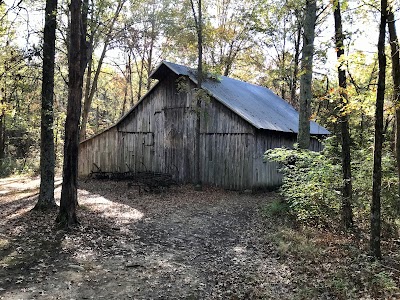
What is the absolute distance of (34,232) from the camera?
27.7 feet

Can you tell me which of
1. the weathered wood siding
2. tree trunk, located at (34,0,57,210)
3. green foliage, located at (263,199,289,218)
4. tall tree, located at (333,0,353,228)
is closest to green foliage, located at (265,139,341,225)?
tall tree, located at (333,0,353,228)

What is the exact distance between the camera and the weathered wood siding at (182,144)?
1712cm

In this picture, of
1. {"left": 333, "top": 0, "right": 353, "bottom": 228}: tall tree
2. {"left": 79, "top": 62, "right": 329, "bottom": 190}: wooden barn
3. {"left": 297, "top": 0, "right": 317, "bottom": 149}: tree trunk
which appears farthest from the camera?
{"left": 79, "top": 62, "right": 329, "bottom": 190}: wooden barn

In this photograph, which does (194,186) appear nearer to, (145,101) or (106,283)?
(145,101)

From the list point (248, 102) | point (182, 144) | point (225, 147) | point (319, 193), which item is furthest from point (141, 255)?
point (248, 102)

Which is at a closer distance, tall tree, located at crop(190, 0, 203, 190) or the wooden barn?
tall tree, located at crop(190, 0, 203, 190)

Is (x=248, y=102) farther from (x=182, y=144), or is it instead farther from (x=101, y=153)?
(x=101, y=153)

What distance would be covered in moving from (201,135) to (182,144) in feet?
4.88

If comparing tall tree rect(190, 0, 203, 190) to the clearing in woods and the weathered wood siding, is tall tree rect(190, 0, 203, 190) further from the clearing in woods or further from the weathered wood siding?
the clearing in woods

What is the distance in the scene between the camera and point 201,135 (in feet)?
61.1

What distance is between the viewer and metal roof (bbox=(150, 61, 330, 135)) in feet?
57.4

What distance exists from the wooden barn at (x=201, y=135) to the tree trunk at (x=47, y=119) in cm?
753

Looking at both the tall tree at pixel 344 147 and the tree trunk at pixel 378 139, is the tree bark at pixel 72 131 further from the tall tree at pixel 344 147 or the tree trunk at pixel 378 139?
the tree trunk at pixel 378 139

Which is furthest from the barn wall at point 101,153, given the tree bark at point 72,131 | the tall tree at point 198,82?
the tree bark at point 72,131
